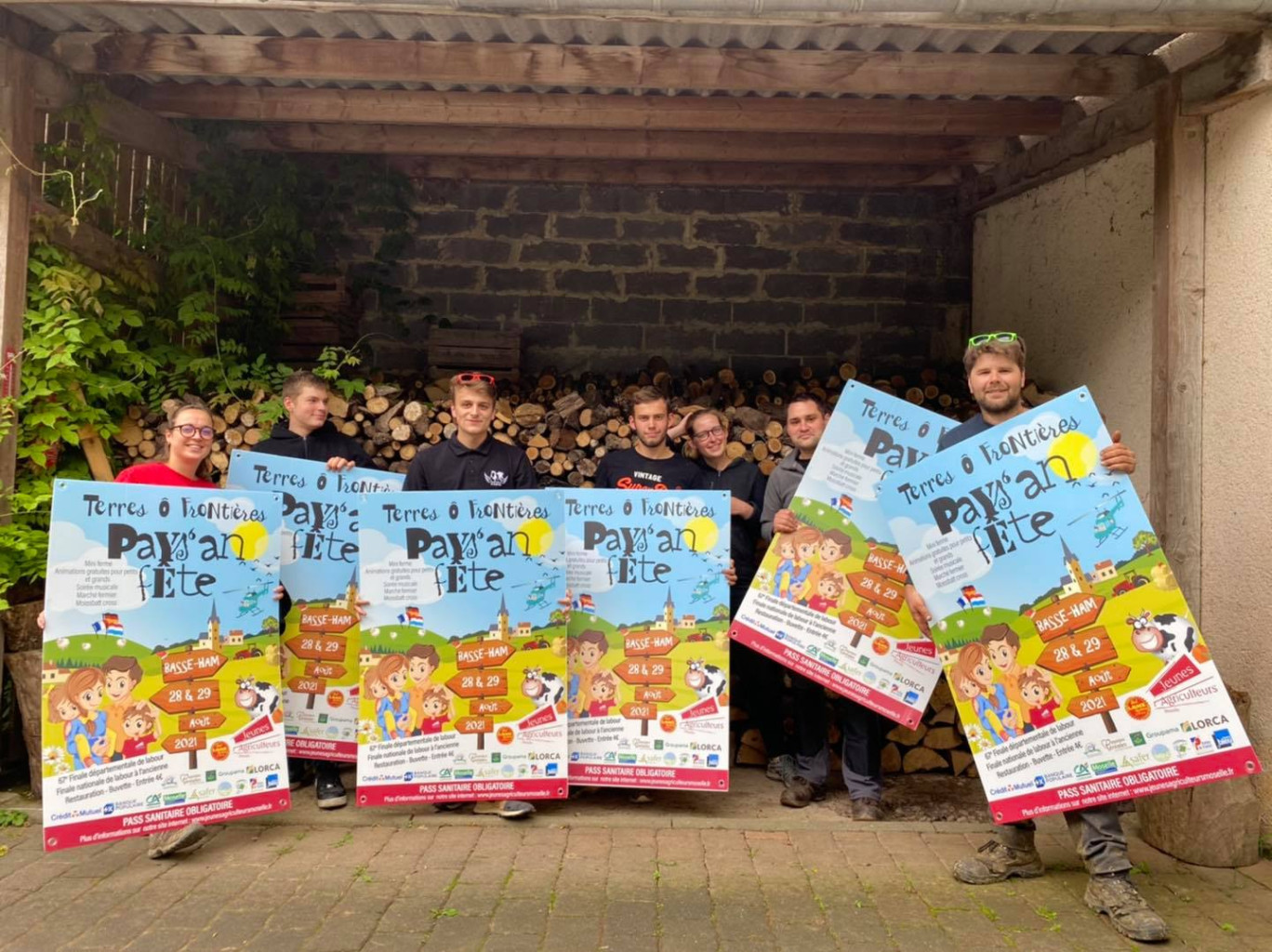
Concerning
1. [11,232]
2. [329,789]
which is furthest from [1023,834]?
[11,232]

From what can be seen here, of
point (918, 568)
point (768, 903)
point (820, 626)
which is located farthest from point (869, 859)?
point (918, 568)

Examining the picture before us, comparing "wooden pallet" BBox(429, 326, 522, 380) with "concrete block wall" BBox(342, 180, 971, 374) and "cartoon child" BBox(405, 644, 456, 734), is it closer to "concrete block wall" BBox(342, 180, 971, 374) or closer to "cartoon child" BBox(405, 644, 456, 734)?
"concrete block wall" BBox(342, 180, 971, 374)

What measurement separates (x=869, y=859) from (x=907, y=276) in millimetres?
5630

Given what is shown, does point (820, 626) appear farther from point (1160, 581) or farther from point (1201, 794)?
point (1201, 794)

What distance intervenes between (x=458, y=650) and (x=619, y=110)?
3.70 meters

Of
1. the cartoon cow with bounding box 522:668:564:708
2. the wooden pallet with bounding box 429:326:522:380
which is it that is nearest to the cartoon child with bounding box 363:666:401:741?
the cartoon cow with bounding box 522:668:564:708

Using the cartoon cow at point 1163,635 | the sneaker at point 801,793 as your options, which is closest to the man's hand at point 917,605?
the cartoon cow at point 1163,635

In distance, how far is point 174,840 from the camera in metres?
3.74

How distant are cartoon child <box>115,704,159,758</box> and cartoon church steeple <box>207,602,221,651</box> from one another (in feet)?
1.08

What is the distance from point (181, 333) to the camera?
20.8 ft

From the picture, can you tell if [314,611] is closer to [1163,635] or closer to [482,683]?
[482,683]

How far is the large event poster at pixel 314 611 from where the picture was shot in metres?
4.34

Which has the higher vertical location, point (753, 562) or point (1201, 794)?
point (753, 562)

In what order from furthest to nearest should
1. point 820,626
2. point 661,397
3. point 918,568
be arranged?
point 661,397 → point 820,626 → point 918,568
